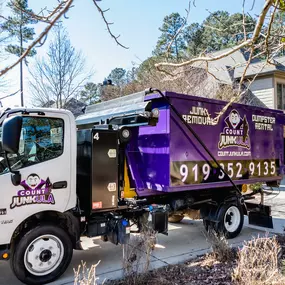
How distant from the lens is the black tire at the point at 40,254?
399cm

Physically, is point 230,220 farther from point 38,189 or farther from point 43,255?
point 38,189

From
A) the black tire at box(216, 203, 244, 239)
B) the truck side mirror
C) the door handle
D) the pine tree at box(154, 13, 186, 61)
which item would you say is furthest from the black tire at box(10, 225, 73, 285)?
the black tire at box(216, 203, 244, 239)

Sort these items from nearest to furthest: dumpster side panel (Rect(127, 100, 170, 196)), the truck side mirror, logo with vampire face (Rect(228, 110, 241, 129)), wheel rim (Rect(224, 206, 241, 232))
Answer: the truck side mirror < dumpster side panel (Rect(127, 100, 170, 196)) < logo with vampire face (Rect(228, 110, 241, 129)) < wheel rim (Rect(224, 206, 241, 232))

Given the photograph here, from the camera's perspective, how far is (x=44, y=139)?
4262 mm

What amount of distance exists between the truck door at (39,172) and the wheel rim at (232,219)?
3.43 meters

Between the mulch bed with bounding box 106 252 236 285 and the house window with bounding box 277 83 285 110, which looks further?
the house window with bounding box 277 83 285 110

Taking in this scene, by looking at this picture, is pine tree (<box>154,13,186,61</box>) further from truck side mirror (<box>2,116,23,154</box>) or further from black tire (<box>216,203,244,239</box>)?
black tire (<box>216,203,244,239</box>)


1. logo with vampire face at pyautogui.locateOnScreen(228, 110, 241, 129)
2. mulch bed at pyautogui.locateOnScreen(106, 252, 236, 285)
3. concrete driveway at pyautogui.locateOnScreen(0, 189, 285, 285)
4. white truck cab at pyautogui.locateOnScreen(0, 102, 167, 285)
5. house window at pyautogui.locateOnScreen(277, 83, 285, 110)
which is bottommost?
concrete driveway at pyautogui.locateOnScreen(0, 189, 285, 285)

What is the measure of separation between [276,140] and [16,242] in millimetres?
5812

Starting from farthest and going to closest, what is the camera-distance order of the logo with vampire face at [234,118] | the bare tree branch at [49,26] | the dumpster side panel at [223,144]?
the logo with vampire face at [234,118], the dumpster side panel at [223,144], the bare tree branch at [49,26]

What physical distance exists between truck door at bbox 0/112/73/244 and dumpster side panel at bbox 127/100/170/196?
53.4 inches

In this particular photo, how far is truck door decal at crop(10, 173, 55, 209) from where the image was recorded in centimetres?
402

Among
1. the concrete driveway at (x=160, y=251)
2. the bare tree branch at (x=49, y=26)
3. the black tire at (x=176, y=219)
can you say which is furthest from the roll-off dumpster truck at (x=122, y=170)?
the bare tree branch at (x=49, y=26)

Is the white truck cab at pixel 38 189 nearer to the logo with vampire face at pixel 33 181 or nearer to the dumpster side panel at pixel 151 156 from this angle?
the logo with vampire face at pixel 33 181
